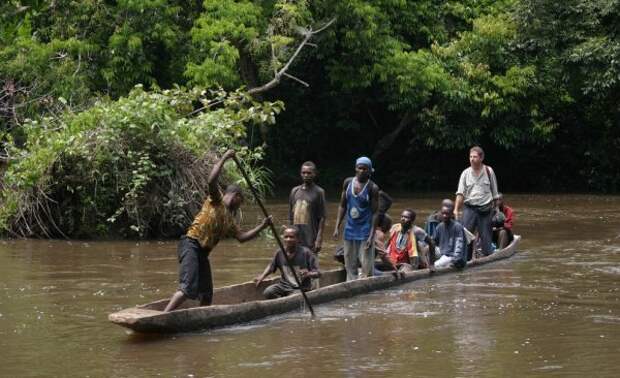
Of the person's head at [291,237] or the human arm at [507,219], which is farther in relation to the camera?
the human arm at [507,219]

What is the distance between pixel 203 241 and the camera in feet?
35.1

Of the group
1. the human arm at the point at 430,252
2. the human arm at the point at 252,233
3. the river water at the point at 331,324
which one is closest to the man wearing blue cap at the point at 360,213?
the river water at the point at 331,324

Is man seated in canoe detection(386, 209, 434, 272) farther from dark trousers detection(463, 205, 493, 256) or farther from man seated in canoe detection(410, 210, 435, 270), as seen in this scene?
dark trousers detection(463, 205, 493, 256)

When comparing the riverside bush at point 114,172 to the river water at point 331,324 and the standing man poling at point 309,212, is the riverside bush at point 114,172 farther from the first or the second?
the standing man poling at point 309,212

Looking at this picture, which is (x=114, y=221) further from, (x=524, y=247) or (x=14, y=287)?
(x=524, y=247)

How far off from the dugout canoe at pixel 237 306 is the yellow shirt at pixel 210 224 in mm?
629

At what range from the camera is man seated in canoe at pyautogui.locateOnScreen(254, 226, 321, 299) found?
12062 millimetres

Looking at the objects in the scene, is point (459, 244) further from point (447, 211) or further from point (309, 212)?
point (309, 212)

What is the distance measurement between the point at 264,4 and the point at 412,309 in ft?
49.1

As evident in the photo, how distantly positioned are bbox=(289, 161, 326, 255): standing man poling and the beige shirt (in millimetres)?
3209

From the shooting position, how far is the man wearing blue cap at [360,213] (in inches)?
507

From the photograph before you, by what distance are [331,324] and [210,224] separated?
5.26 ft

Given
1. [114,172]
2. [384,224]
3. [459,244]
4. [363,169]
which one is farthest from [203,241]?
[114,172]

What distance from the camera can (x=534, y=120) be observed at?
28.2 m
